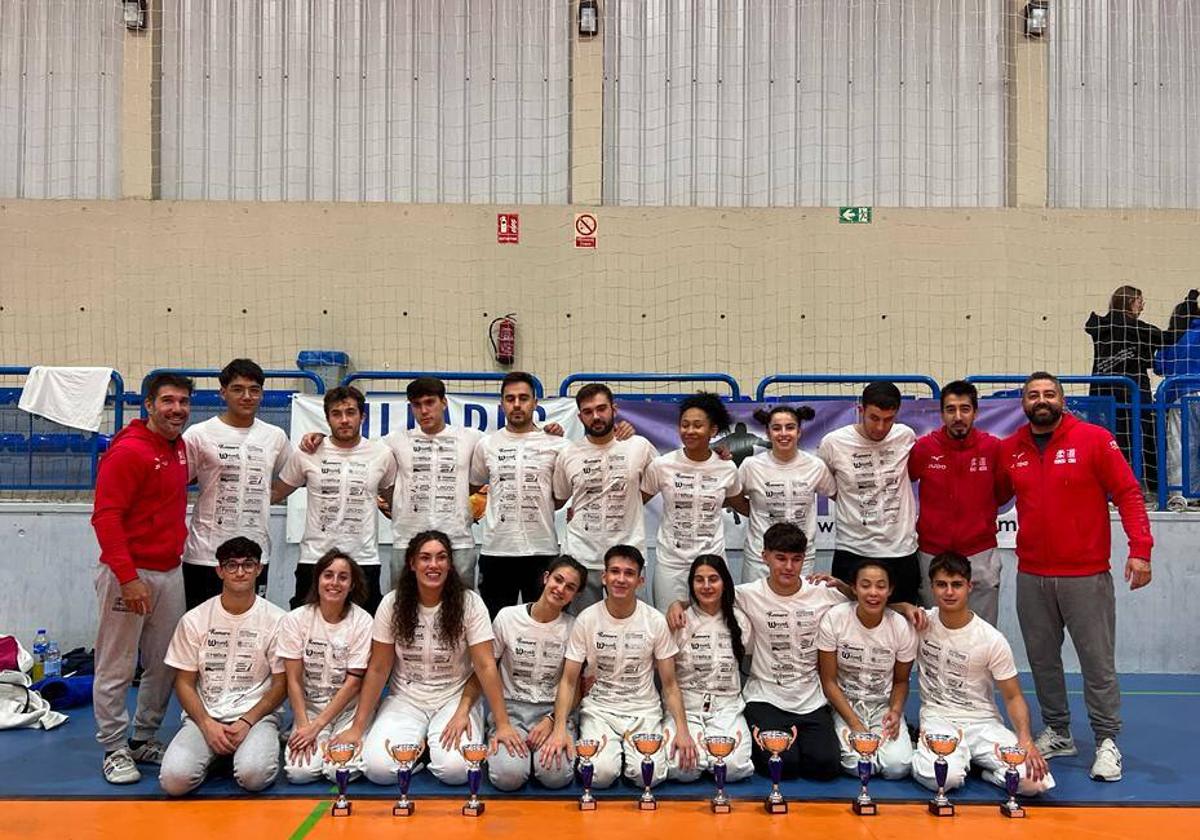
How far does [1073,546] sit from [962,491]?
64cm

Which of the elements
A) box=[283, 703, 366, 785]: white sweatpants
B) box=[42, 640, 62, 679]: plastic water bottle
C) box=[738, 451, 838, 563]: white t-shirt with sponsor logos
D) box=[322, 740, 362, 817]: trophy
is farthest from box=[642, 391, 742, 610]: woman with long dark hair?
box=[42, 640, 62, 679]: plastic water bottle

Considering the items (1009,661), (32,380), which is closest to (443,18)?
(32,380)

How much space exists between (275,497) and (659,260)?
6.48 m

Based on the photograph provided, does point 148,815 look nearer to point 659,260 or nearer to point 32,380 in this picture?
point 32,380

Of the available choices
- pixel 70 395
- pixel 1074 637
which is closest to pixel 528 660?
pixel 1074 637

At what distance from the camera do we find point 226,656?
191 inches

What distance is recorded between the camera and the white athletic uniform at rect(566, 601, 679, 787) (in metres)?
4.86

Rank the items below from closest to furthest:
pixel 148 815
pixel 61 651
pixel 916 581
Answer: pixel 148 815, pixel 916 581, pixel 61 651

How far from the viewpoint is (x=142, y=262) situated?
35.7 feet

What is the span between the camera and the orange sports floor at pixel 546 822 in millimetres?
4031

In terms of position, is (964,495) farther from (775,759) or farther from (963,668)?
(775,759)

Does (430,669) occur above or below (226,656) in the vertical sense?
below

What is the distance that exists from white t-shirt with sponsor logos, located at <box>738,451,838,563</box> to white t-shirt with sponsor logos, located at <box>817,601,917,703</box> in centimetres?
47

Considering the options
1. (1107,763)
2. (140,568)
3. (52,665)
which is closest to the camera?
(1107,763)
